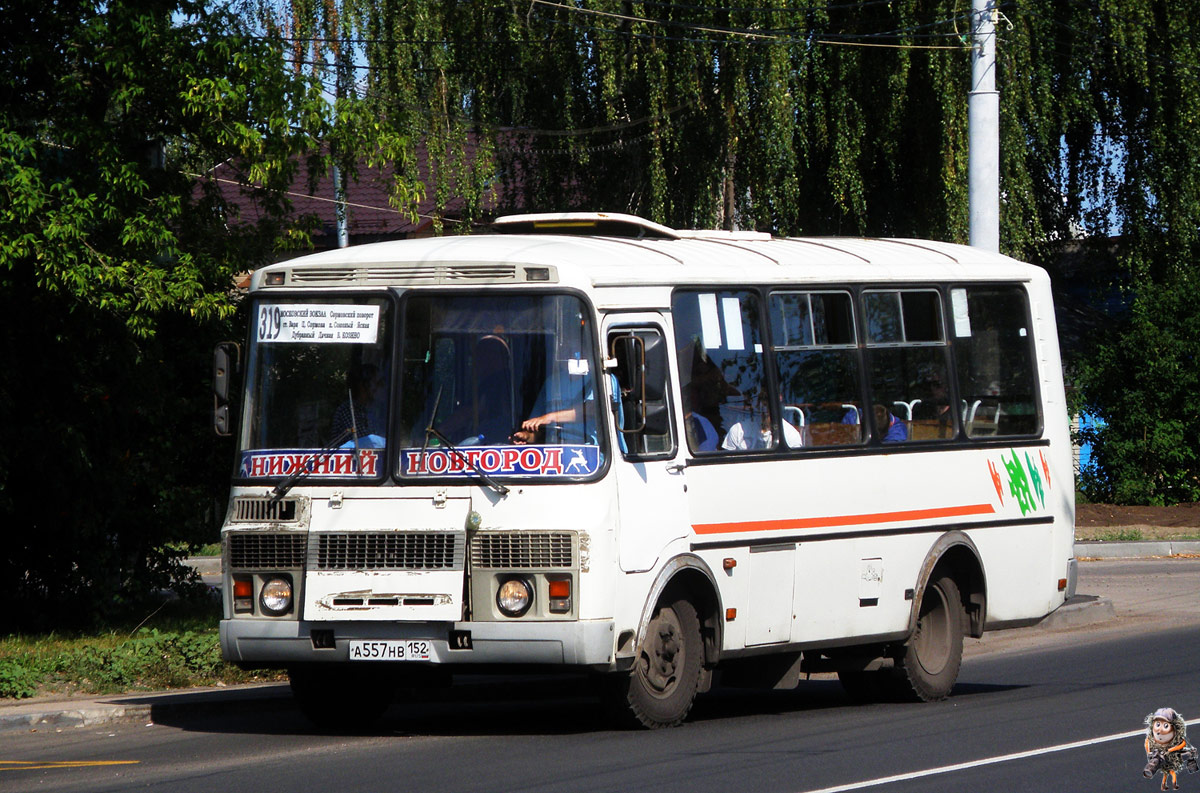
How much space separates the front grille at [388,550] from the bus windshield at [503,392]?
37cm

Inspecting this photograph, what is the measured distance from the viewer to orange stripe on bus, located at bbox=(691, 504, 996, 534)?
10.8 m

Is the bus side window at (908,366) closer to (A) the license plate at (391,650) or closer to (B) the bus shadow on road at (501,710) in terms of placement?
(B) the bus shadow on road at (501,710)

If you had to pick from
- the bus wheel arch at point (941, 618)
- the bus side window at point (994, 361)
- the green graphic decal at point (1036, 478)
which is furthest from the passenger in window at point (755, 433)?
the green graphic decal at point (1036, 478)

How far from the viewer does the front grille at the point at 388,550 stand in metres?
9.88

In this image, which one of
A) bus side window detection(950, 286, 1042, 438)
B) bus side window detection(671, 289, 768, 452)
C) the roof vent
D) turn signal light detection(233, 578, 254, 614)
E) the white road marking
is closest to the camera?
the white road marking

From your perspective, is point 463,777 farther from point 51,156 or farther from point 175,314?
point 175,314

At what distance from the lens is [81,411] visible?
16.0 metres

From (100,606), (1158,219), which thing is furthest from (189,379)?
(1158,219)

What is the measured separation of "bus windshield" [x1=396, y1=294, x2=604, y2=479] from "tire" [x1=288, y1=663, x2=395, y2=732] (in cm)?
160

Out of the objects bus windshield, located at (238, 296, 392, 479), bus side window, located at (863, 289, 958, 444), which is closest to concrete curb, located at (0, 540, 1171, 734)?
bus windshield, located at (238, 296, 392, 479)

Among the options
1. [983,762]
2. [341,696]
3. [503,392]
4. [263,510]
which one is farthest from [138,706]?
[983,762]

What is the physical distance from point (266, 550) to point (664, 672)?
2.38 meters

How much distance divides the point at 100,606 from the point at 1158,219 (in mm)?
18252

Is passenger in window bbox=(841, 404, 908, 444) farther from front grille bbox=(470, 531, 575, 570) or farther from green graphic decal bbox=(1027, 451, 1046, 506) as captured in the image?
front grille bbox=(470, 531, 575, 570)
